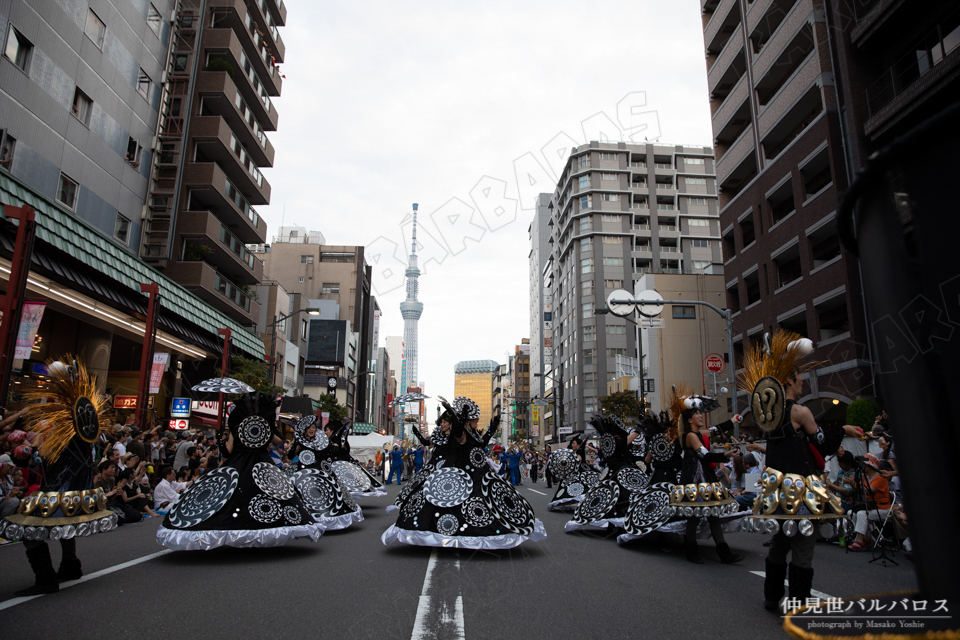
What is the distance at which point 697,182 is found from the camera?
227ft

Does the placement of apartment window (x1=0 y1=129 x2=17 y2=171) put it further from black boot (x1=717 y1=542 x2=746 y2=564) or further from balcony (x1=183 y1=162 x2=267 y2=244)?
black boot (x1=717 y1=542 x2=746 y2=564)

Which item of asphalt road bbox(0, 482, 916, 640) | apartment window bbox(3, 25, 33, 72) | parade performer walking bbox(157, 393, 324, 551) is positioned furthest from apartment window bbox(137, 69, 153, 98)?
parade performer walking bbox(157, 393, 324, 551)

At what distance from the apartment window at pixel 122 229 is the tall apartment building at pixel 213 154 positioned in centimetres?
118

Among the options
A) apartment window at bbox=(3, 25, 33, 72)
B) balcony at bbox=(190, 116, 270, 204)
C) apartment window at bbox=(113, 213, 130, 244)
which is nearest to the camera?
apartment window at bbox=(3, 25, 33, 72)

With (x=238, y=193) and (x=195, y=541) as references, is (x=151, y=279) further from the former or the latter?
(x=195, y=541)

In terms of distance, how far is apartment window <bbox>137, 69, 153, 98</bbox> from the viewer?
81.3ft

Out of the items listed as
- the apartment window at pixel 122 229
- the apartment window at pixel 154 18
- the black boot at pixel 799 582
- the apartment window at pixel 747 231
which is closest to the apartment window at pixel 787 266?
the apartment window at pixel 747 231

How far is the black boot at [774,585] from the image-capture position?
4.76m

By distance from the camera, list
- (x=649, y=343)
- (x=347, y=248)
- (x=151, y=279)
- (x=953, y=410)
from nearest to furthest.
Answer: (x=953, y=410) → (x=151, y=279) → (x=649, y=343) → (x=347, y=248)

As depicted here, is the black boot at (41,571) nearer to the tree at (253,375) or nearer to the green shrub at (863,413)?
the green shrub at (863,413)

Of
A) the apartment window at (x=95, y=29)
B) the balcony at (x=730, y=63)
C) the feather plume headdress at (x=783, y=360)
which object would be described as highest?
the balcony at (x=730, y=63)

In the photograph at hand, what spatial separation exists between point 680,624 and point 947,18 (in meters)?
21.2

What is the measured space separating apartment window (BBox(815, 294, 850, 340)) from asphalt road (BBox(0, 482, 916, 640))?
18.2 m

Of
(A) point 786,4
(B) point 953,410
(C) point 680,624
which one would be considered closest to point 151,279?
(C) point 680,624
